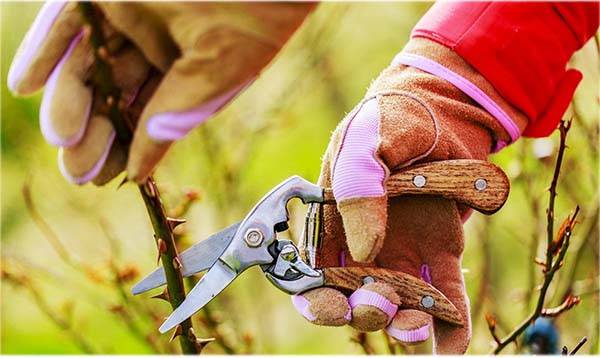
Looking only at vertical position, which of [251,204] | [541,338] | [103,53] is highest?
[103,53]

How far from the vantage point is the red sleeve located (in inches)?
49.9

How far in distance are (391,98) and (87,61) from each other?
0.41 m

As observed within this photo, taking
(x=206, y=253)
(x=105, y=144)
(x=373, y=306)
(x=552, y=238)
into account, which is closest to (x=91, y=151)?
(x=105, y=144)

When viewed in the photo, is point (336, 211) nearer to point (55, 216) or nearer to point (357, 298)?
point (357, 298)

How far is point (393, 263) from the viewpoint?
1258mm

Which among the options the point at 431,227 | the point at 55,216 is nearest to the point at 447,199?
the point at 431,227

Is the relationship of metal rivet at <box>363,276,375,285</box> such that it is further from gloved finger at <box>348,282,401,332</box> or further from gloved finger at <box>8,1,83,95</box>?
gloved finger at <box>8,1,83,95</box>

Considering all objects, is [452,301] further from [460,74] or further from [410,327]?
[460,74]

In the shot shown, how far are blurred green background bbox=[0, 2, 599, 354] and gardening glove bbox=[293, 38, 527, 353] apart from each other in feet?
1.98

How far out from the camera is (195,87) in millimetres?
962

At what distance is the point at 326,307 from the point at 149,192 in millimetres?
279

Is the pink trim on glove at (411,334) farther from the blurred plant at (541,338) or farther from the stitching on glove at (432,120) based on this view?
the blurred plant at (541,338)

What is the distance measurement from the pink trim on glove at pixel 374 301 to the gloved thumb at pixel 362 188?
0.26 ft

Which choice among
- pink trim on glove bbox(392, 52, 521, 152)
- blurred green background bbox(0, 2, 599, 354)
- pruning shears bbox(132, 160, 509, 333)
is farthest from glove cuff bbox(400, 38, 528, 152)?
blurred green background bbox(0, 2, 599, 354)
